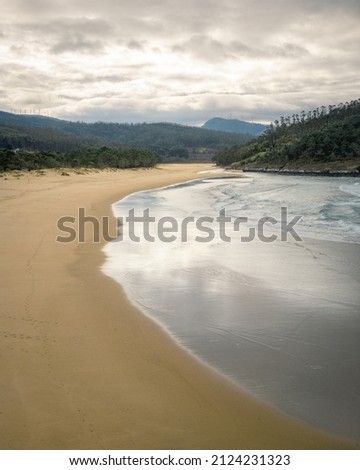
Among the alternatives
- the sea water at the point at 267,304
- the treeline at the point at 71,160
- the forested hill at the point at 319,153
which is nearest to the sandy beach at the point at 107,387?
the sea water at the point at 267,304

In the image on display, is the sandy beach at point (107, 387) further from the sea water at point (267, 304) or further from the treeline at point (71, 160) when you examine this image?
the treeline at point (71, 160)

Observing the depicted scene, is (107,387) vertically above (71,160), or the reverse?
(71,160)

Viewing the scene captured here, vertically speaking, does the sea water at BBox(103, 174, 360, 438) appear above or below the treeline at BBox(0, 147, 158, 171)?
below

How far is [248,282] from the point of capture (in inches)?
396

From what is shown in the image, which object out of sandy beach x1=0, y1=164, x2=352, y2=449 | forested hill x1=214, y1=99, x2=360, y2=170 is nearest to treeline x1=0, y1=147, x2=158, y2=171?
forested hill x1=214, y1=99, x2=360, y2=170

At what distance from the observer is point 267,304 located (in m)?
8.47

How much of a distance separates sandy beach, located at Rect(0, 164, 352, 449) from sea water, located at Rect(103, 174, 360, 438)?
36 cm

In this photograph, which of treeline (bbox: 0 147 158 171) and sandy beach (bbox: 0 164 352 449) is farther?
treeline (bbox: 0 147 158 171)

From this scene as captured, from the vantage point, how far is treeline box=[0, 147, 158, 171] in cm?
5094

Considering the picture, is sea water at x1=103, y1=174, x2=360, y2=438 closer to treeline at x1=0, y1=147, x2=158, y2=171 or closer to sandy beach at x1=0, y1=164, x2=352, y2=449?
sandy beach at x1=0, y1=164, x2=352, y2=449

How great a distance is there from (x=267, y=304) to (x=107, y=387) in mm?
4246

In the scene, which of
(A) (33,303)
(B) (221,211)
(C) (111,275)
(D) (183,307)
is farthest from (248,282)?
(B) (221,211)

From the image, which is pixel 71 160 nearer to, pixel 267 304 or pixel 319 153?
pixel 319 153

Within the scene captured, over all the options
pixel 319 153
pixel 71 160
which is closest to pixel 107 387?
pixel 71 160
